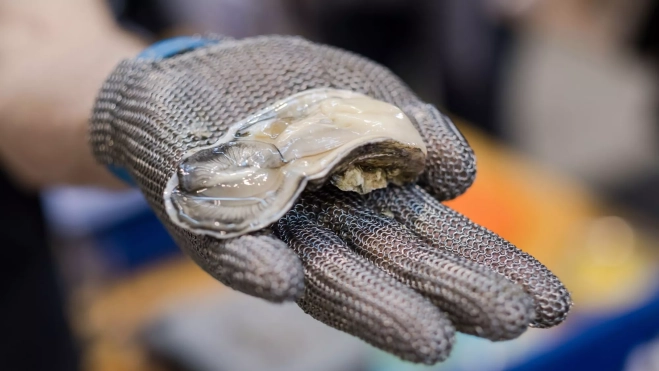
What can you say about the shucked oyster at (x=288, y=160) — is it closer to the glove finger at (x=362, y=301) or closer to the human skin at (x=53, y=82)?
the glove finger at (x=362, y=301)

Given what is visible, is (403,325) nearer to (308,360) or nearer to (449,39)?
(308,360)

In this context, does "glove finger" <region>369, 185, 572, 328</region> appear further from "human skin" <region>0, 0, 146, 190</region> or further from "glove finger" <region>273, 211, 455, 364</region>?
"human skin" <region>0, 0, 146, 190</region>

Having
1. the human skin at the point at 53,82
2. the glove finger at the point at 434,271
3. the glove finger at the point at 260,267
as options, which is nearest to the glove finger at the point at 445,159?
the glove finger at the point at 434,271

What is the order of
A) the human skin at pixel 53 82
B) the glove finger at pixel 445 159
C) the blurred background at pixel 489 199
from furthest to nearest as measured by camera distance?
the blurred background at pixel 489 199 < the human skin at pixel 53 82 < the glove finger at pixel 445 159

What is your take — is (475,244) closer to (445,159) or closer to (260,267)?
(445,159)

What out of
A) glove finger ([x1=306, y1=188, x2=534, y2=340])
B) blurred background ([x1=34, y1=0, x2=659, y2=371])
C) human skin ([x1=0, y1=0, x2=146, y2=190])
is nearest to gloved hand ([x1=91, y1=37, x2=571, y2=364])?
glove finger ([x1=306, y1=188, x2=534, y2=340])

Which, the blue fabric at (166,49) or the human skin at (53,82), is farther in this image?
the human skin at (53,82)

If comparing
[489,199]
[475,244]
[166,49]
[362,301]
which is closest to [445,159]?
[475,244]
